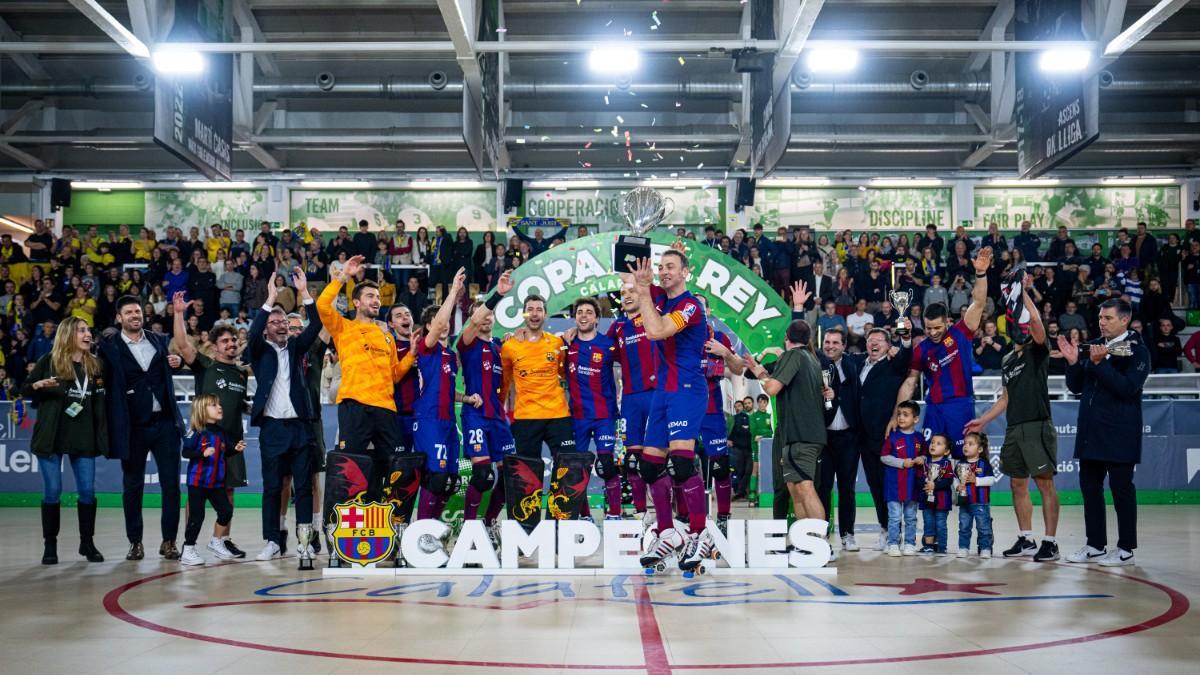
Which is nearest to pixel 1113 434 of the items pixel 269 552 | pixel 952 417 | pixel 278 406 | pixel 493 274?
pixel 952 417

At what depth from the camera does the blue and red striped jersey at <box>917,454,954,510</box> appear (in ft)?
31.0

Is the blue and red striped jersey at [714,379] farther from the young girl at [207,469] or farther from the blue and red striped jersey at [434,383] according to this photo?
the young girl at [207,469]

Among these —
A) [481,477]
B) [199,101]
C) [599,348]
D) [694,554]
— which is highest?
[199,101]

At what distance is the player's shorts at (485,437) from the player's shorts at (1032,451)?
4.27 meters

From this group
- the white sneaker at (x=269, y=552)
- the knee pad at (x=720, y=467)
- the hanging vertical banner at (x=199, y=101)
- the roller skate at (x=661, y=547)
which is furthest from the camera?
the hanging vertical banner at (x=199, y=101)

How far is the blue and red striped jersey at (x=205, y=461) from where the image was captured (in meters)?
9.02

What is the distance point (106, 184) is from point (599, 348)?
79.5ft

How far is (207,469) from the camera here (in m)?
9.08

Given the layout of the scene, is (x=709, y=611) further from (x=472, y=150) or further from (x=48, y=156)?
(x=48, y=156)

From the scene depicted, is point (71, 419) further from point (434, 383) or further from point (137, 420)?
point (434, 383)

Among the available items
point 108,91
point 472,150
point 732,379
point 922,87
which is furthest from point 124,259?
point 922,87

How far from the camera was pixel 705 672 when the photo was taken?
4555 millimetres

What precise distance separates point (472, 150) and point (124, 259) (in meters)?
9.51

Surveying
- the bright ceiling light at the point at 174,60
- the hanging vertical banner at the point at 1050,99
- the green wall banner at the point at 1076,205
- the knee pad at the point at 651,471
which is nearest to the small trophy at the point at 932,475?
the knee pad at the point at 651,471
